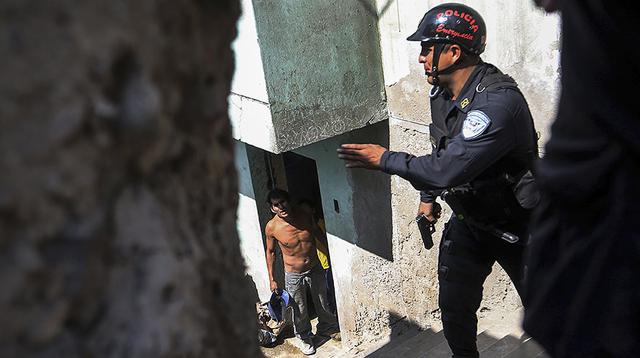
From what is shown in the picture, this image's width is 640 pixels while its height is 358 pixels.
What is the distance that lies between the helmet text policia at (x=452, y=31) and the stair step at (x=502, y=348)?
1555 millimetres

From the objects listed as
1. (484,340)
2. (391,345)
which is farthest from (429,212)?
(391,345)

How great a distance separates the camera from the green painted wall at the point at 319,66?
169 inches

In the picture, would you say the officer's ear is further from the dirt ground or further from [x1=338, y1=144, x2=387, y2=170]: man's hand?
the dirt ground

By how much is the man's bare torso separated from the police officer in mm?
3120

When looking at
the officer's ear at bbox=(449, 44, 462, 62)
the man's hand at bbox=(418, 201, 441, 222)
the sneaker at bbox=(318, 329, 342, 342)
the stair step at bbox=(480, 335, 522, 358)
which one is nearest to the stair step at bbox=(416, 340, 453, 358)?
the stair step at bbox=(480, 335, 522, 358)

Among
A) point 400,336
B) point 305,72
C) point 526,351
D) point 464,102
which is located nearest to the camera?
point 464,102

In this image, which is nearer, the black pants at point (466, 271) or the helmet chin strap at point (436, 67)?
the black pants at point (466, 271)

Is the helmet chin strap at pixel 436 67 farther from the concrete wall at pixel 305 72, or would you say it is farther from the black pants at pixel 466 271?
the concrete wall at pixel 305 72

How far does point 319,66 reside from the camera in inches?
Answer: 179

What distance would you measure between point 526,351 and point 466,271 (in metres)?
0.66

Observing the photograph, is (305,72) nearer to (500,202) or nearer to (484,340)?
(500,202)

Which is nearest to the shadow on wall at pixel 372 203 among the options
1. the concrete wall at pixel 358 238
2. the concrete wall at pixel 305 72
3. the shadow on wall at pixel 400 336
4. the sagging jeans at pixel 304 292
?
the concrete wall at pixel 358 238

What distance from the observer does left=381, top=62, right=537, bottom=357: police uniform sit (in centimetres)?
279

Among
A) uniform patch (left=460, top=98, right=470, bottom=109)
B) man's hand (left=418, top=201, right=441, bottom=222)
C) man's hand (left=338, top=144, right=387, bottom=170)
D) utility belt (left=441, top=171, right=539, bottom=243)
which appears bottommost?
man's hand (left=418, top=201, right=441, bottom=222)
